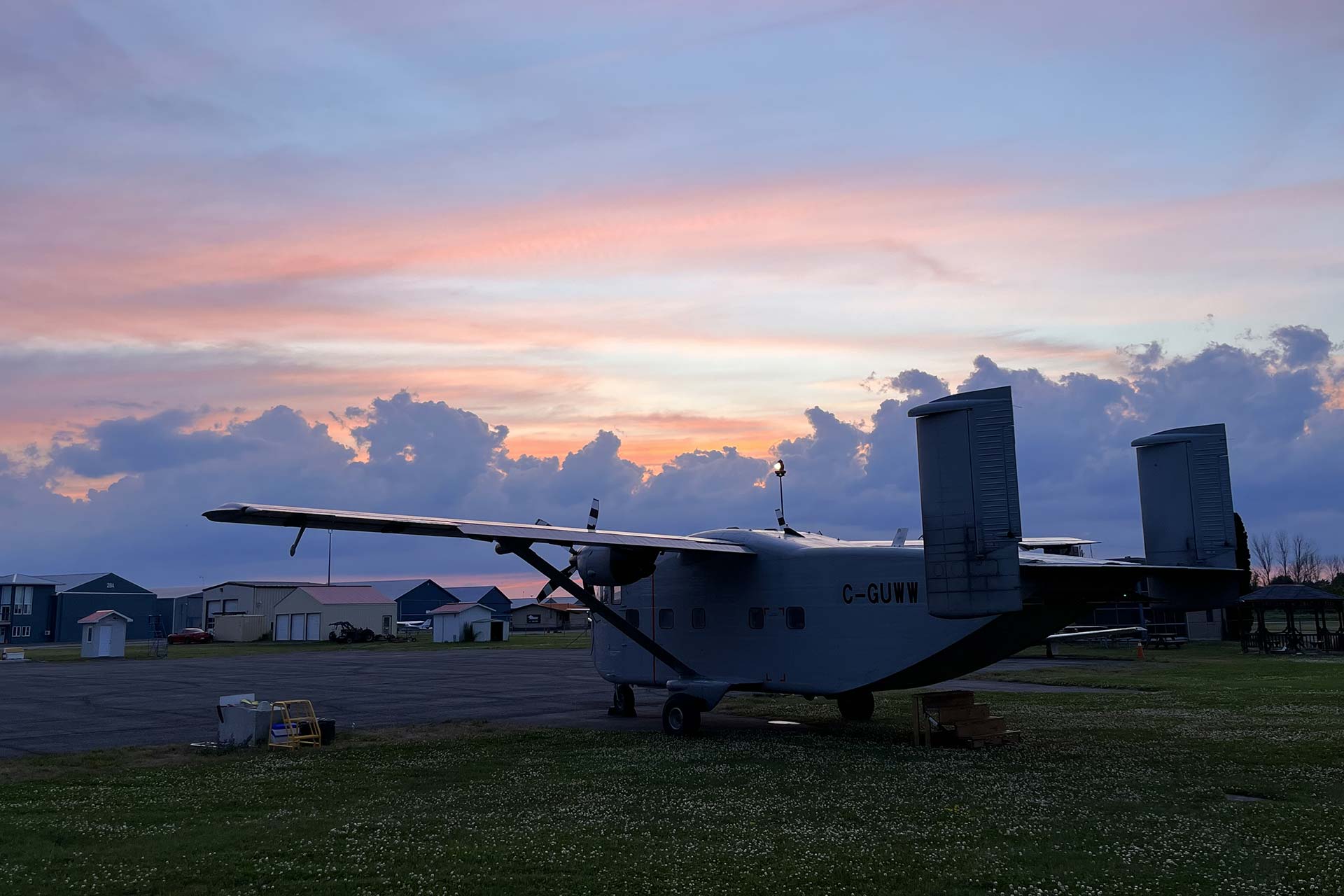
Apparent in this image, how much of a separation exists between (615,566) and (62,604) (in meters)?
100

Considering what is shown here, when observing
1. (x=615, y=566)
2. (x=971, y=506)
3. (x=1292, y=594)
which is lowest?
(x=1292, y=594)

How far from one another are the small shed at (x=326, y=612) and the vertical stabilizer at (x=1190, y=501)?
76106 mm

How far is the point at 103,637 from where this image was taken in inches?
2376

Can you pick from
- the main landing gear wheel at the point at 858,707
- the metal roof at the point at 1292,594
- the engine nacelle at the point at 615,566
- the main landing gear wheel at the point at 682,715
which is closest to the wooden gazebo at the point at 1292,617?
the metal roof at the point at 1292,594

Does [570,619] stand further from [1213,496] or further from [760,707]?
[1213,496]

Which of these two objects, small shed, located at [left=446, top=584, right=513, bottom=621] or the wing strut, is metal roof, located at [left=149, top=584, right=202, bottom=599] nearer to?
small shed, located at [left=446, top=584, right=513, bottom=621]

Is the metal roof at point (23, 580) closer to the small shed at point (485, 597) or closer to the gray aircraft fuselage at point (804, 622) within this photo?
the small shed at point (485, 597)

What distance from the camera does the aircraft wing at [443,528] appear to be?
17.7m

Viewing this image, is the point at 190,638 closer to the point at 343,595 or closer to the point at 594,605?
the point at 343,595

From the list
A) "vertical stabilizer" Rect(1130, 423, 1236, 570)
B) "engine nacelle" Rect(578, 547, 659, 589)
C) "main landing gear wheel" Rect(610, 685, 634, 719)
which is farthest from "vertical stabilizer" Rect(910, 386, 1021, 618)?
"main landing gear wheel" Rect(610, 685, 634, 719)

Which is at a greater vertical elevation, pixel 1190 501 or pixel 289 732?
pixel 1190 501

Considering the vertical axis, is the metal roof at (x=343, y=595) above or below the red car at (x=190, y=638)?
above

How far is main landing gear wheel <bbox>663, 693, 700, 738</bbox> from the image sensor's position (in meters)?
21.0

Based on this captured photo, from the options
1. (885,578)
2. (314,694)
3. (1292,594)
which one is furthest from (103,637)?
(1292,594)
